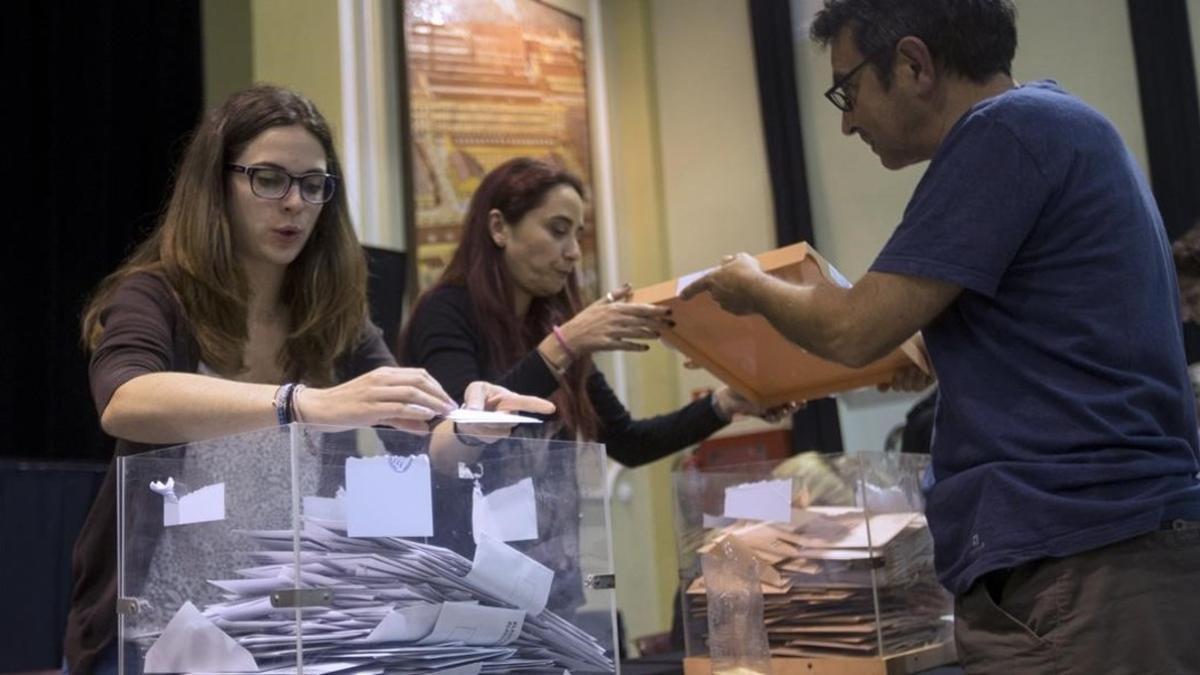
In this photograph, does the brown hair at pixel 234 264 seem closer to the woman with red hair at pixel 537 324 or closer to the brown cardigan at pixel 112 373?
the brown cardigan at pixel 112 373

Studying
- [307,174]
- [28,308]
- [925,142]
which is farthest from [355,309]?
[28,308]

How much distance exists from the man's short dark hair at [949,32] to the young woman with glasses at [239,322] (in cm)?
63

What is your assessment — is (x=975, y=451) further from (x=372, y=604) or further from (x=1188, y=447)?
(x=372, y=604)

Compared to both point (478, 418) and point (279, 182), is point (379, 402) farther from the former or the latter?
point (279, 182)

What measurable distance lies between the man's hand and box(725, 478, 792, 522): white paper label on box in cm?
37

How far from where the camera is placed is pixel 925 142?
1564 millimetres

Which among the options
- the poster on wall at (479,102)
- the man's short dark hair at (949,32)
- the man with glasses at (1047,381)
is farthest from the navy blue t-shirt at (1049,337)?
the poster on wall at (479,102)

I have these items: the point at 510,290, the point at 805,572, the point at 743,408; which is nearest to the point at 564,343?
the point at 510,290

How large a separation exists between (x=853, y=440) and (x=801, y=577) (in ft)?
9.24

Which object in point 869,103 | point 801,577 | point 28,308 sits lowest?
point 801,577

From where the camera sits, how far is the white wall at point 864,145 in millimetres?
4145

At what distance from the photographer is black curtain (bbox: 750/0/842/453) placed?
185 inches

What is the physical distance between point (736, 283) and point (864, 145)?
3228 millimetres

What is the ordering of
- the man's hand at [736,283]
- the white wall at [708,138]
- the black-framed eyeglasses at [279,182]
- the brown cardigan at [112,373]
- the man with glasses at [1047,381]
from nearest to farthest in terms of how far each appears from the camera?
1. the man with glasses at [1047,381]
2. the brown cardigan at [112,373]
3. the man's hand at [736,283]
4. the black-framed eyeglasses at [279,182]
5. the white wall at [708,138]
